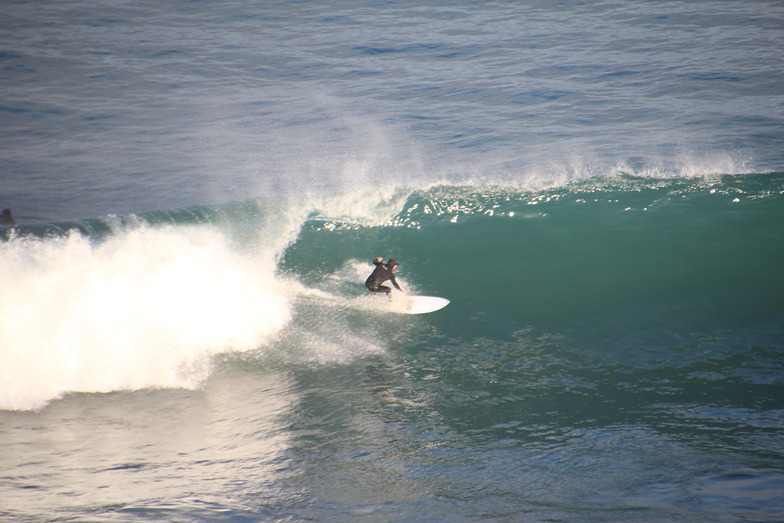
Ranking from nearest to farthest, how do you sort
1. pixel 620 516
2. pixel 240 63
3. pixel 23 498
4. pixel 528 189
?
pixel 620 516 < pixel 23 498 < pixel 528 189 < pixel 240 63

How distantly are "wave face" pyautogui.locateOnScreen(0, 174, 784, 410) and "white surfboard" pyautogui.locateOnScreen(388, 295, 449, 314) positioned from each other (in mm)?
193

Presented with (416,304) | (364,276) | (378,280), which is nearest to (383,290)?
(378,280)

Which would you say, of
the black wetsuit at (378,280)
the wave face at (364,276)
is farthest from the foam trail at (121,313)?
the black wetsuit at (378,280)

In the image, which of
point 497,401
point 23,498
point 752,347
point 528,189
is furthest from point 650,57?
point 23,498

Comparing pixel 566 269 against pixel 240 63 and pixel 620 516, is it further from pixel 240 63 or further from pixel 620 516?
pixel 240 63

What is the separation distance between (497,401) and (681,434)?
1.85 metres

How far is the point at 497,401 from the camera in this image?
22.9 feet

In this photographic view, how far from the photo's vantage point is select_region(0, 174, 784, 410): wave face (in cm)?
835

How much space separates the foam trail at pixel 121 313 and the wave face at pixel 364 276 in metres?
0.02

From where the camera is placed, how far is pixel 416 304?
369 inches

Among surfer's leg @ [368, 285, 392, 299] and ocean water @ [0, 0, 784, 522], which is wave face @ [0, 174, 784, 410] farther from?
surfer's leg @ [368, 285, 392, 299]

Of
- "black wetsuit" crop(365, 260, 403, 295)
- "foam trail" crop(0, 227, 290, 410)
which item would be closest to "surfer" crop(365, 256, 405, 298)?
"black wetsuit" crop(365, 260, 403, 295)

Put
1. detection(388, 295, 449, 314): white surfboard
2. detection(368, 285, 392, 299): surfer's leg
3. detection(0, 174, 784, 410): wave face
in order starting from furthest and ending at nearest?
detection(368, 285, 392, 299): surfer's leg, detection(388, 295, 449, 314): white surfboard, detection(0, 174, 784, 410): wave face

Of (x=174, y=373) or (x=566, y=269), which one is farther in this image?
(x=566, y=269)
